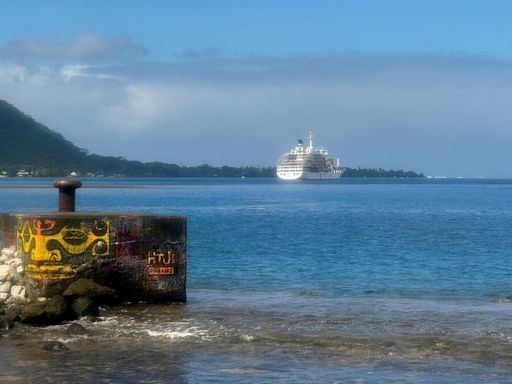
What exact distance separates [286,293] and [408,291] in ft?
12.5

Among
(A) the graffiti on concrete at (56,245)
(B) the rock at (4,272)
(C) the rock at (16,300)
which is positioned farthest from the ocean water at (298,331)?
(B) the rock at (4,272)

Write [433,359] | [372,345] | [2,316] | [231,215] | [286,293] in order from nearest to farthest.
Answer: [433,359] < [372,345] < [2,316] < [286,293] < [231,215]

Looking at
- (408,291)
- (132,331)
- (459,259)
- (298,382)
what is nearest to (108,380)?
(298,382)

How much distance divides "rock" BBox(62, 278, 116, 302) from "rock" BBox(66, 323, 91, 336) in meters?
1.67

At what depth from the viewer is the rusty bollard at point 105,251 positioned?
1802cm

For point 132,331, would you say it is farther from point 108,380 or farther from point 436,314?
point 436,314

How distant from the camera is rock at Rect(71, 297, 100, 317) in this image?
17.2 metres

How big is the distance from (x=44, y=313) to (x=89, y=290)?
56.2 inches

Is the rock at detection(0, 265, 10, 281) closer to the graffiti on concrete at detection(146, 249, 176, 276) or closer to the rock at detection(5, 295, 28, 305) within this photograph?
the rock at detection(5, 295, 28, 305)

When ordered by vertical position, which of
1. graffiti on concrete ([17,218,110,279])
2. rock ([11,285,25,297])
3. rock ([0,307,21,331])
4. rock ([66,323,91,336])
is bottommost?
rock ([66,323,91,336])

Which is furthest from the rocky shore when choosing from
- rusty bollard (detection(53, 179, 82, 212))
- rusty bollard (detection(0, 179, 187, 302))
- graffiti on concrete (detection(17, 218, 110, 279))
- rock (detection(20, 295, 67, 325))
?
rusty bollard (detection(53, 179, 82, 212))

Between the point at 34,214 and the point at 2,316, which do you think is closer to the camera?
the point at 2,316

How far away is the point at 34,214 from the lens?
60.6 ft

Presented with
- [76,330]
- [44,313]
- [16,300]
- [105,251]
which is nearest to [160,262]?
[105,251]
